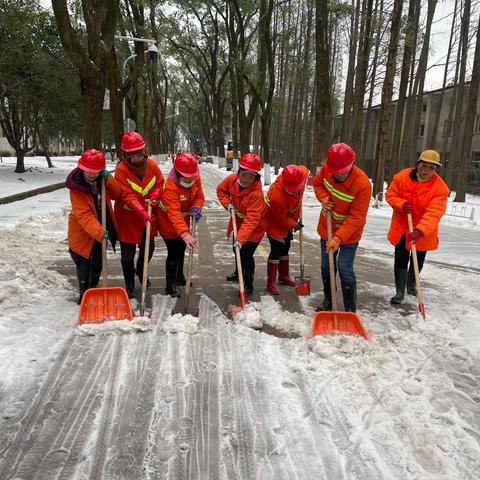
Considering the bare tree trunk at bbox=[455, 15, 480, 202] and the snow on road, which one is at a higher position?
the bare tree trunk at bbox=[455, 15, 480, 202]

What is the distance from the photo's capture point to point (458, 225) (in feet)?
36.9

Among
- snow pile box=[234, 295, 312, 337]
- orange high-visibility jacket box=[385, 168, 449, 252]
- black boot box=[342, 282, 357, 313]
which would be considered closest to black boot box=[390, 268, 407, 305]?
orange high-visibility jacket box=[385, 168, 449, 252]

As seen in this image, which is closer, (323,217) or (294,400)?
(294,400)

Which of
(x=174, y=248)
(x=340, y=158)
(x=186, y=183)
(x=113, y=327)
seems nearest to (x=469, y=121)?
(x=340, y=158)

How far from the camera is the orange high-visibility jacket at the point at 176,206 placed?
4.42 m

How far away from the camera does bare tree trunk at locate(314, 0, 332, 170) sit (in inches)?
521

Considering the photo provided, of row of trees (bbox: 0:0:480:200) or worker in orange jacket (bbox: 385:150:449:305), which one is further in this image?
row of trees (bbox: 0:0:480:200)

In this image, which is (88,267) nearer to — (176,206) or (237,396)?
(176,206)

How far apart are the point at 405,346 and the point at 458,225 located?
8700 mm

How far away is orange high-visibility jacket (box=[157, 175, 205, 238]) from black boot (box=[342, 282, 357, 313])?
1665 mm

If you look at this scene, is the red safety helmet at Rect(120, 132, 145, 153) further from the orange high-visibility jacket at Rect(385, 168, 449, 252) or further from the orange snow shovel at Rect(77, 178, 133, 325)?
the orange high-visibility jacket at Rect(385, 168, 449, 252)

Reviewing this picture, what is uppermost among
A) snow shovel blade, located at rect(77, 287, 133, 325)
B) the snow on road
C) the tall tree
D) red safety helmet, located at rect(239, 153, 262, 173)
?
the tall tree

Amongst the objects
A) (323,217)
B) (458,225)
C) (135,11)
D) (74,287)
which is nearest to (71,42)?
(74,287)

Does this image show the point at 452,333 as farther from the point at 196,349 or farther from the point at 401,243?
the point at 196,349
